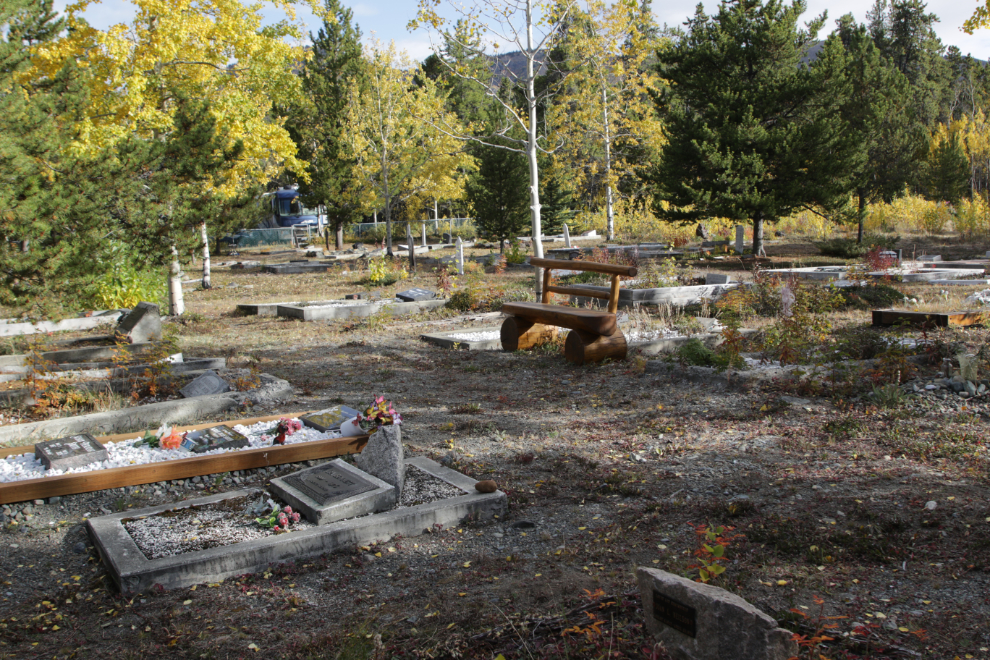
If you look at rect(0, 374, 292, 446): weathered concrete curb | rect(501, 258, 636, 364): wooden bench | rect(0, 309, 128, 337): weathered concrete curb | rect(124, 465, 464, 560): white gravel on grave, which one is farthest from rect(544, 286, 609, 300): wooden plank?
rect(0, 309, 128, 337): weathered concrete curb

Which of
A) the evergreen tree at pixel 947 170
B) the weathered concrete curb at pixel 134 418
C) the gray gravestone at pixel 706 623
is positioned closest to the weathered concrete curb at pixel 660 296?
the weathered concrete curb at pixel 134 418

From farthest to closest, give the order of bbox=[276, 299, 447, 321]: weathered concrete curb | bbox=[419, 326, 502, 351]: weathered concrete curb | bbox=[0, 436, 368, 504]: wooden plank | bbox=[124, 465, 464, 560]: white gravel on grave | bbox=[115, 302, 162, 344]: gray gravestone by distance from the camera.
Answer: bbox=[276, 299, 447, 321]: weathered concrete curb → bbox=[419, 326, 502, 351]: weathered concrete curb → bbox=[115, 302, 162, 344]: gray gravestone → bbox=[0, 436, 368, 504]: wooden plank → bbox=[124, 465, 464, 560]: white gravel on grave

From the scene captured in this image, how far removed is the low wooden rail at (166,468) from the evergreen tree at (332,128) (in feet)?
71.4

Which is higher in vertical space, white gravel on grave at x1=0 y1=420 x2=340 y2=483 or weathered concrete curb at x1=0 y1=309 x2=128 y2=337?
weathered concrete curb at x1=0 y1=309 x2=128 y2=337

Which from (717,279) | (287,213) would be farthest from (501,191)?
(287,213)

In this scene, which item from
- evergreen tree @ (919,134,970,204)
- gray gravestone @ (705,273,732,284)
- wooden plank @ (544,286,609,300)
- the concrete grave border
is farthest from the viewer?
evergreen tree @ (919,134,970,204)

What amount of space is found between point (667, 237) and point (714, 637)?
27.0 meters

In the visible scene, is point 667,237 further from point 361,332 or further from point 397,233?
point 361,332

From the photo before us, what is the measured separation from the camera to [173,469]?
15.4 feet

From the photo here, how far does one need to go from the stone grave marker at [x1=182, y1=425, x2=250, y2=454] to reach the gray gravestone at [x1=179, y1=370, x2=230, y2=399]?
1.47m

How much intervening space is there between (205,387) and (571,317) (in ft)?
12.2

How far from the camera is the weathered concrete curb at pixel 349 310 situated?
12227 mm

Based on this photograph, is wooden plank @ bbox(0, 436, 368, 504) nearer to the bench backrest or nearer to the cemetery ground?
the cemetery ground

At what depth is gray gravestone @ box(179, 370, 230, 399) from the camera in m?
6.72
